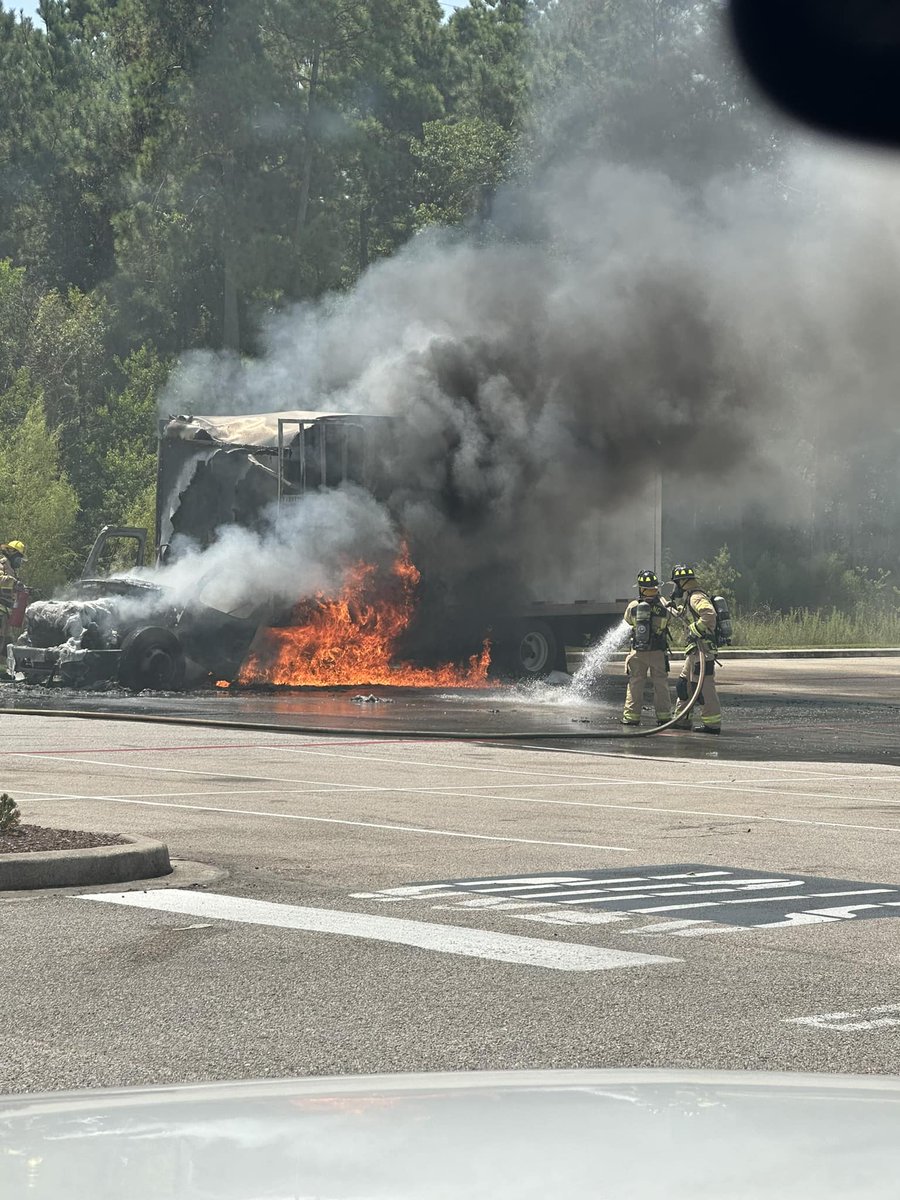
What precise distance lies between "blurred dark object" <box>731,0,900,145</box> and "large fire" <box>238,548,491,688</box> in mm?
17036

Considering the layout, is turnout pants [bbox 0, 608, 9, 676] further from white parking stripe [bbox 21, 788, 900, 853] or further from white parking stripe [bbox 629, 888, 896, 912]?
white parking stripe [bbox 629, 888, 896, 912]

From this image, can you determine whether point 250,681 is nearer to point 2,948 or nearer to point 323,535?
point 323,535

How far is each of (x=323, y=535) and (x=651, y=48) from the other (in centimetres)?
3551

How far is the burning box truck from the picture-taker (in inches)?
947

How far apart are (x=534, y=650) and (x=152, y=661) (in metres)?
6.37

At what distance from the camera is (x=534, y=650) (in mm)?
28156

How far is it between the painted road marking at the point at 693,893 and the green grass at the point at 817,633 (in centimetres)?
3302

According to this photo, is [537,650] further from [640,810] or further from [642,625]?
[640,810]

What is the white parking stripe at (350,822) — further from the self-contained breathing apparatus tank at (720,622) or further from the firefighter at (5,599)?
the firefighter at (5,599)

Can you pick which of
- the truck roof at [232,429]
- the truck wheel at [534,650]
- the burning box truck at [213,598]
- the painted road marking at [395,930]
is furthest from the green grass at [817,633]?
the painted road marking at [395,930]

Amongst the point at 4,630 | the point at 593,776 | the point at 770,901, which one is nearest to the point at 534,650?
the point at 4,630

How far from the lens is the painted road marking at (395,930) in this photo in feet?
23.5

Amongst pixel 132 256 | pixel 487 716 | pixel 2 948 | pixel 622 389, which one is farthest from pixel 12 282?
pixel 2 948

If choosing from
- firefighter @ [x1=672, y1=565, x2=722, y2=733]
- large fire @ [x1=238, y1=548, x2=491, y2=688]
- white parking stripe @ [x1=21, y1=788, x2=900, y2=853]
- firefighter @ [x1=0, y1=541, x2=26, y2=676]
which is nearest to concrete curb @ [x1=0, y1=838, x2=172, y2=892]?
white parking stripe @ [x1=21, y1=788, x2=900, y2=853]
